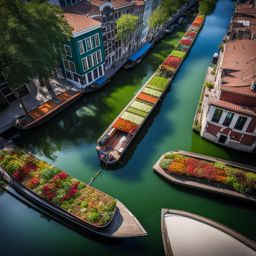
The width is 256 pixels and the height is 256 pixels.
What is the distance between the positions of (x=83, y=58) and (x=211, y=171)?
95.6 feet

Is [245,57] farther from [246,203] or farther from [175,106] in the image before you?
[246,203]

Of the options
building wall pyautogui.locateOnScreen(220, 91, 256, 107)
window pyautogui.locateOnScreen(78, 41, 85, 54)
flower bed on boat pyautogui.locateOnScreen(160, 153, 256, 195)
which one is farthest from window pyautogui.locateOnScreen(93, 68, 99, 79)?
building wall pyautogui.locateOnScreen(220, 91, 256, 107)

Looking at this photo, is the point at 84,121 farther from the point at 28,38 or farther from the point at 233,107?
the point at 233,107

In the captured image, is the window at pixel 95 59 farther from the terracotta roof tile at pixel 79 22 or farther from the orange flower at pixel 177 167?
the orange flower at pixel 177 167

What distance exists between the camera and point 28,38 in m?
27.4

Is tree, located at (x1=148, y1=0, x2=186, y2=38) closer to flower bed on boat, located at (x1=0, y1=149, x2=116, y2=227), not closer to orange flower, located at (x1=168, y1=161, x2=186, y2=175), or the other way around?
orange flower, located at (x1=168, y1=161, x2=186, y2=175)

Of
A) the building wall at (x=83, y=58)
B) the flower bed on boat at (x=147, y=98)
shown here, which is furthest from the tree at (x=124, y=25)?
the flower bed on boat at (x=147, y=98)

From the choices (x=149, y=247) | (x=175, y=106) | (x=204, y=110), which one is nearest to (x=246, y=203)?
(x=149, y=247)

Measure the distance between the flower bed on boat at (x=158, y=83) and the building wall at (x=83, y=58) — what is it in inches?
449

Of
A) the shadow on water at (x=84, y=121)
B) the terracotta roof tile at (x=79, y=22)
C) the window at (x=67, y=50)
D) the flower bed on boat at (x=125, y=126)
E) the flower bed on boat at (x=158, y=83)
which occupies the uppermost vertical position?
the terracotta roof tile at (x=79, y=22)

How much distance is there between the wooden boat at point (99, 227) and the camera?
2023 cm

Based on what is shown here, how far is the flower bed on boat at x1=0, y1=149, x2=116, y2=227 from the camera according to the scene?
68.6 ft

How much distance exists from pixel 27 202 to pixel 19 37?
71.3 ft

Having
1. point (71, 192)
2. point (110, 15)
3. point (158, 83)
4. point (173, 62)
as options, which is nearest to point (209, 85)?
point (158, 83)
